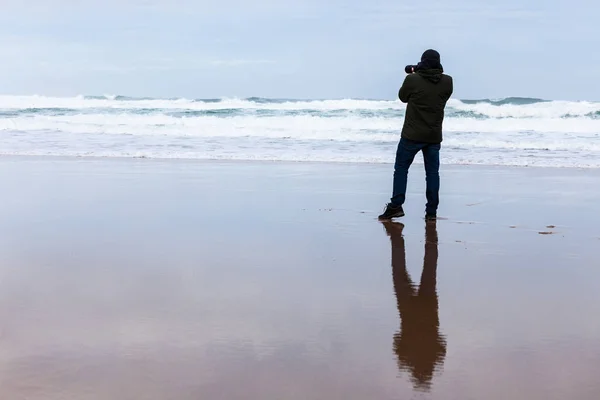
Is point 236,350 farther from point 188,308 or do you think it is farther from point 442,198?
point 442,198

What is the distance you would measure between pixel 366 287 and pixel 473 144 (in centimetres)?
1474

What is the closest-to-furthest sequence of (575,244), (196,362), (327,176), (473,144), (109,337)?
(196,362) → (109,337) → (575,244) → (327,176) → (473,144)

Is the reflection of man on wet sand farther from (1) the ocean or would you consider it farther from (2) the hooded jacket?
(1) the ocean

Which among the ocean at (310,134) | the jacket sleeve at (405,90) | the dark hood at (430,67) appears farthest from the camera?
the ocean at (310,134)

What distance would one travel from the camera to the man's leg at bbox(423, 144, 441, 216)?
745 cm

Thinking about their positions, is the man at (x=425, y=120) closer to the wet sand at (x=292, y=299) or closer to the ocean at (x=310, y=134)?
the wet sand at (x=292, y=299)

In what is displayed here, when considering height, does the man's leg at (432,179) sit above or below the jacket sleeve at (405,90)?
below

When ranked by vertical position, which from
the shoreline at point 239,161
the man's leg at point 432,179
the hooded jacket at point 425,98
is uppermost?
the hooded jacket at point 425,98

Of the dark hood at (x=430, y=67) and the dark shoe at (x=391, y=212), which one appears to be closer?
the dark hood at (x=430, y=67)

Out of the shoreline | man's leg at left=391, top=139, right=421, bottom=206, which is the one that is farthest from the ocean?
man's leg at left=391, top=139, right=421, bottom=206

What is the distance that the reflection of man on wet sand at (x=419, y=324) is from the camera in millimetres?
3160

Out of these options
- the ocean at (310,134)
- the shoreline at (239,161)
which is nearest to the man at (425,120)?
the shoreline at (239,161)

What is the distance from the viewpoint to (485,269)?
5145 millimetres

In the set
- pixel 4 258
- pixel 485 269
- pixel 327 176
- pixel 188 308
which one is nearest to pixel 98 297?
pixel 188 308
